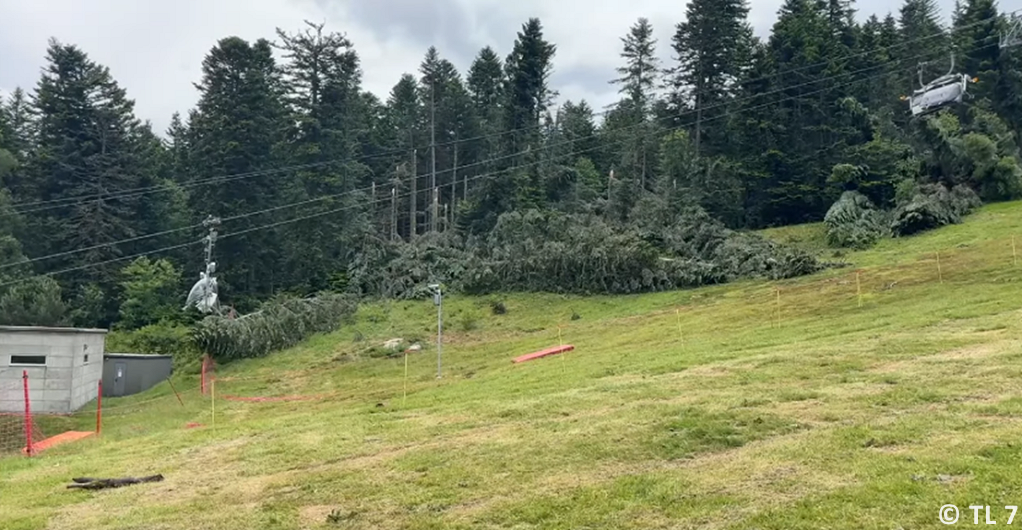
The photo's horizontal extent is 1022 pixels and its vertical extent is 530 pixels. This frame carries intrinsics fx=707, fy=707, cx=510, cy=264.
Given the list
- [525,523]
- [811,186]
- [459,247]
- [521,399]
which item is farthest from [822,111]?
[525,523]

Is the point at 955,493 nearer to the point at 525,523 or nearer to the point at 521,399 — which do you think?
the point at 525,523

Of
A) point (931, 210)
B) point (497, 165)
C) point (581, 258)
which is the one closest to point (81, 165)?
point (497, 165)

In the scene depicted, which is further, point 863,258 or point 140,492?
point 863,258

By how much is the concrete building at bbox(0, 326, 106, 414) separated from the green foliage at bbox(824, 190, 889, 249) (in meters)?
27.1

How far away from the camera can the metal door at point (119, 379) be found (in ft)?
74.0

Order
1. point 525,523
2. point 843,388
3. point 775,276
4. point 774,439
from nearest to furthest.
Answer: point 525,523 → point 774,439 → point 843,388 → point 775,276

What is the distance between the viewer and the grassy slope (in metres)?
5.47

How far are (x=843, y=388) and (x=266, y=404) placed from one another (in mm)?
12078

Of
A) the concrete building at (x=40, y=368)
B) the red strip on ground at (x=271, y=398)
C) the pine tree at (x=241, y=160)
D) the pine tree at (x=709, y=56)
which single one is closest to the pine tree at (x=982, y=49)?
the pine tree at (x=709, y=56)

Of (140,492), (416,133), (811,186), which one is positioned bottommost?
(140,492)

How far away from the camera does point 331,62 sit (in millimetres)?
44625

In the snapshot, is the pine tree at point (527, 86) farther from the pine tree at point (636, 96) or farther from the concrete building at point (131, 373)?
the concrete building at point (131, 373)

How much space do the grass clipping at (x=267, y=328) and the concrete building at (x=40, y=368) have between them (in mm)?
5239

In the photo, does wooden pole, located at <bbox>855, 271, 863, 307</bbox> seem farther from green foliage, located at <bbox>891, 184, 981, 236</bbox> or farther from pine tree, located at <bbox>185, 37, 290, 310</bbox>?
pine tree, located at <bbox>185, 37, 290, 310</bbox>
